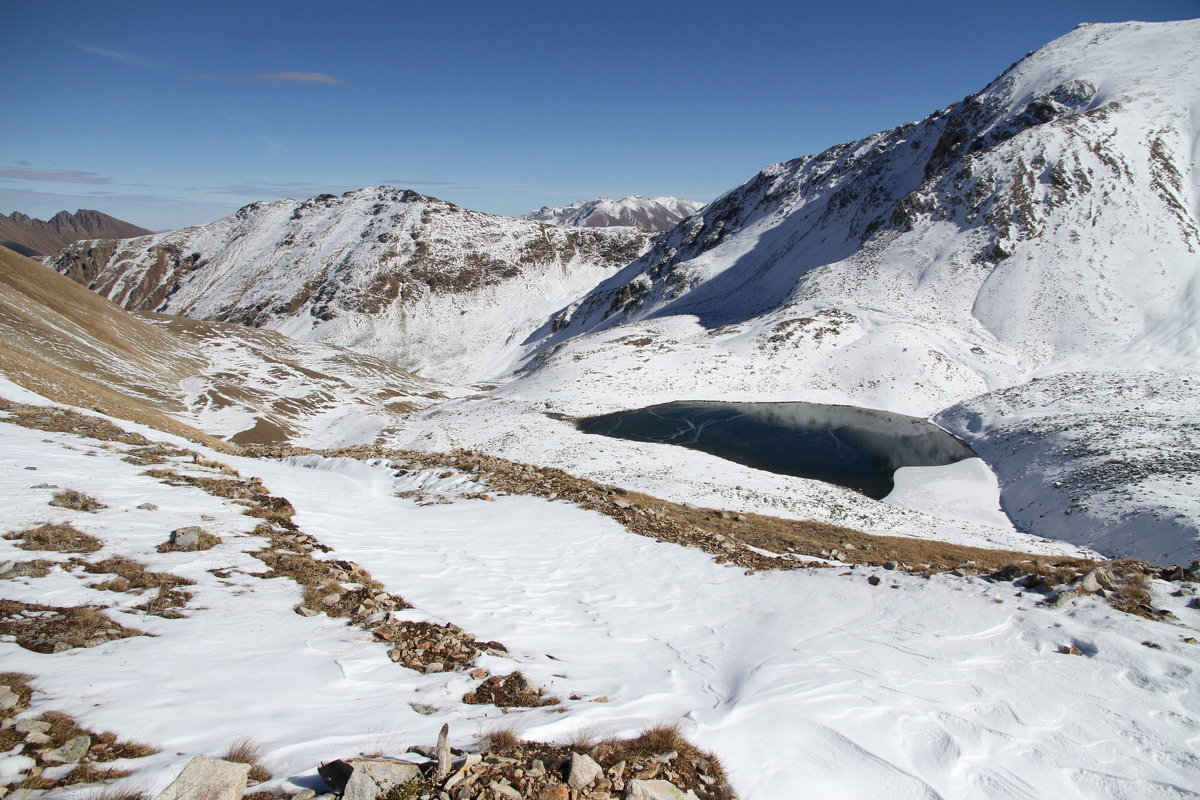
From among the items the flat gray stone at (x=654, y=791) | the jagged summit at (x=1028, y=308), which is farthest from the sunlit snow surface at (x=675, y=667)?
the jagged summit at (x=1028, y=308)

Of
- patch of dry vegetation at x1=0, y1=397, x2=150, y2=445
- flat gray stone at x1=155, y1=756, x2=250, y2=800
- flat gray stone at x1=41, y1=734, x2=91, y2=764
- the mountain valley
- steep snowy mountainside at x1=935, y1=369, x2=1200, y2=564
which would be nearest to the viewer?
flat gray stone at x1=155, y1=756, x2=250, y2=800

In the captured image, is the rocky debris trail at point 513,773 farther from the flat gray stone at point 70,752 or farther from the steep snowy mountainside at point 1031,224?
the steep snowy mountainside at point 1031,224

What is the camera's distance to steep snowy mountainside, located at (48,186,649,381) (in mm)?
132250

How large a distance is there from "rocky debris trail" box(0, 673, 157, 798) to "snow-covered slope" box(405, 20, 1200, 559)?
1391 inches

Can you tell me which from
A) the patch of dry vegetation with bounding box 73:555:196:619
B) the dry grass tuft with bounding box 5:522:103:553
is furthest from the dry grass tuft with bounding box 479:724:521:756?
the dry grass tuft with bounding box 5:522:103:553

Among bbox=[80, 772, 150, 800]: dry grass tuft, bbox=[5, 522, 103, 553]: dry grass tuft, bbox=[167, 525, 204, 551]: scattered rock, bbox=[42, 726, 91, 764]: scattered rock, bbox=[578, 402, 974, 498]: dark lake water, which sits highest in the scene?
bbox=[80, 772, 150, 800]: dry grass tuft

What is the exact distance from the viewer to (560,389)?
55531mm

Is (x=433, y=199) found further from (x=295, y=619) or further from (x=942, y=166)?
(x=295, y=619)

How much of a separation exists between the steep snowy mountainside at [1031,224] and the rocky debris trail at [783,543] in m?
43.2

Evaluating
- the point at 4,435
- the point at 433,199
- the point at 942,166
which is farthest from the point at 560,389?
the point at 433,199

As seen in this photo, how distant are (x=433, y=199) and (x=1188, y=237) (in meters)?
169

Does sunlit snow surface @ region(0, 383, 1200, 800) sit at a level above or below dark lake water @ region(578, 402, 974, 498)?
above

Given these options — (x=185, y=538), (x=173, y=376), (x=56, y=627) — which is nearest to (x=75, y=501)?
(x=185, y=538)

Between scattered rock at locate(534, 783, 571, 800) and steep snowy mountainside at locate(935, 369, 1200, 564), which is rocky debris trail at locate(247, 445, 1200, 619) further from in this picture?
scattered rock at locate(534, 783, 571, 800)
